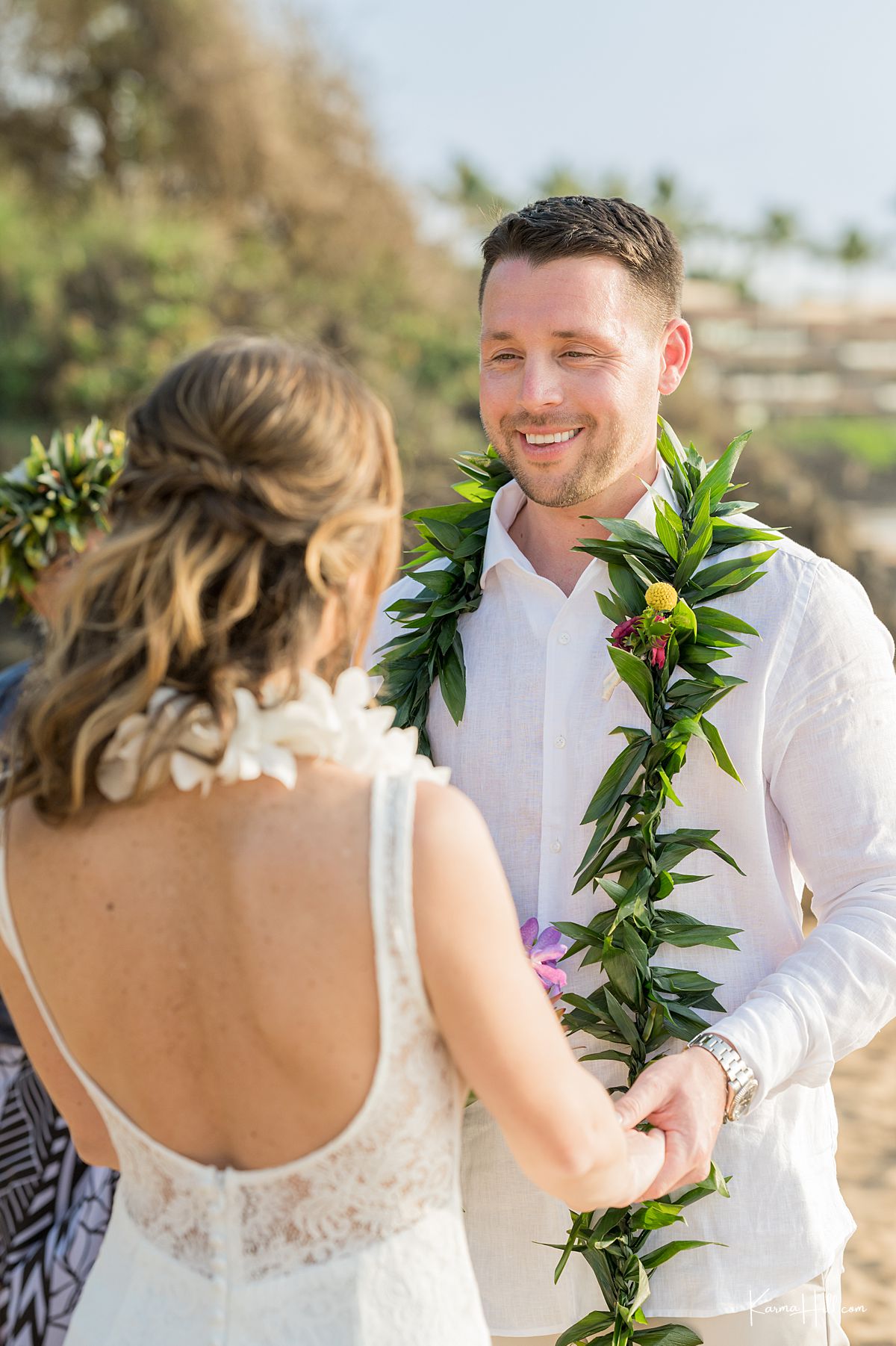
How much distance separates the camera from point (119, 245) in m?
13.9

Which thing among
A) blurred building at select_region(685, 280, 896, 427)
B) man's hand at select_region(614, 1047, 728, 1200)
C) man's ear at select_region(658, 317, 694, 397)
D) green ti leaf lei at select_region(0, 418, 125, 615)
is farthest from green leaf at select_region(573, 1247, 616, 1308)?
blurred building at select_region(685, 280, 896, 427)

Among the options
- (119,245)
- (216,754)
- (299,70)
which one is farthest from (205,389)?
(299,70)

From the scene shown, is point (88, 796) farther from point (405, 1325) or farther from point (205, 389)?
point (405, 1325)

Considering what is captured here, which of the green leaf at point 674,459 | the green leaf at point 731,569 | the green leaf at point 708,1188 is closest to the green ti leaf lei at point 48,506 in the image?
the green leaf at point 674,459

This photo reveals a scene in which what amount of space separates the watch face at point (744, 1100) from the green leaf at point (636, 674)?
0.69 metres

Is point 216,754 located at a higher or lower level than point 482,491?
lower

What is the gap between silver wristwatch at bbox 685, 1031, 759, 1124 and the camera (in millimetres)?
2139

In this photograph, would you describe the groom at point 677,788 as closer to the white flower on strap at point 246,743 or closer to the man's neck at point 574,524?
the man's neck at point 574,524

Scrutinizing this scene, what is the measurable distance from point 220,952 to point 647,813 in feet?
3.42

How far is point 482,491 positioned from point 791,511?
539 inches

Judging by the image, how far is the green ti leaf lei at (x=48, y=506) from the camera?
14.0 feet

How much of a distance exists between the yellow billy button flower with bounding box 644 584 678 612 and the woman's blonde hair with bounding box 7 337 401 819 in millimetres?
928

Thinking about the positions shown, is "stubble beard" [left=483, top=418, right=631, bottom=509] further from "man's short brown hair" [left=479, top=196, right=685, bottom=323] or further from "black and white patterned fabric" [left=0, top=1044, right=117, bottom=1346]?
"black and white patterned fabric" [left=0, top=1044, right=117, bottom=1346]

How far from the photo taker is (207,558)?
154 centimetres
